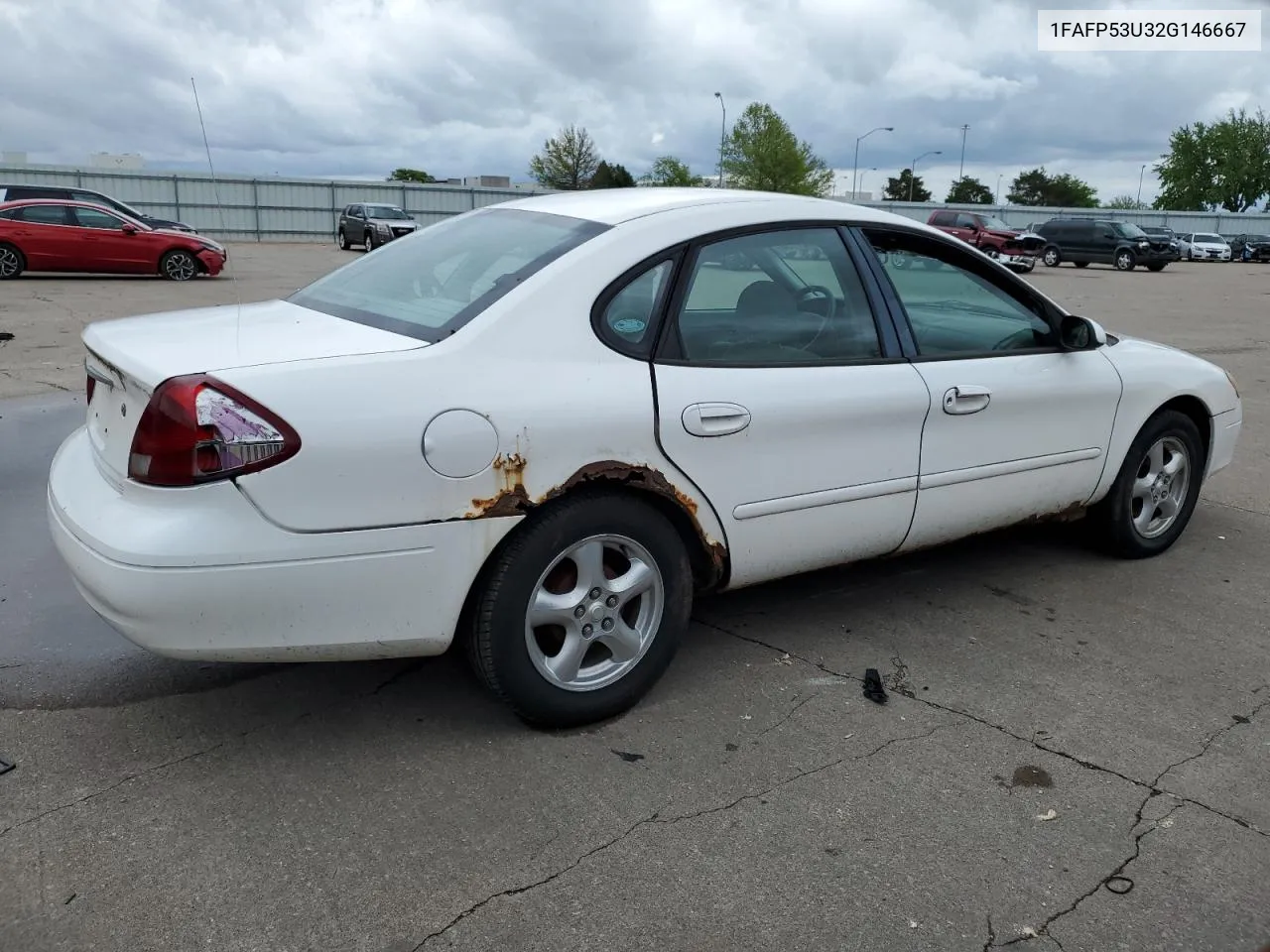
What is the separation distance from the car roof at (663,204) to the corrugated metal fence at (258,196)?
105 ft

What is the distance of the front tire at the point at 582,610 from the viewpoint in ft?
9.91

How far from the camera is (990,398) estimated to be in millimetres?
4023

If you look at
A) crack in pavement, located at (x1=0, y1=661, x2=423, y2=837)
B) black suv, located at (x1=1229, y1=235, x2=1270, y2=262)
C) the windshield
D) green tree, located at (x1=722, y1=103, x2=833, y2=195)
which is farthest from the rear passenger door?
green tree, located at (x1=722, y1=103, x2=833, y2=195)

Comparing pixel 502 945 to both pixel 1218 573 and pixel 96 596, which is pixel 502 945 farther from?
pixel 1218 573

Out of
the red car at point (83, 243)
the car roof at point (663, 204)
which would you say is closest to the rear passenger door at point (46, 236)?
the red car at point (83, 243)

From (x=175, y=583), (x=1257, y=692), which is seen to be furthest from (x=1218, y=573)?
(x=175, y=583)

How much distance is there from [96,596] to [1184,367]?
436 cm

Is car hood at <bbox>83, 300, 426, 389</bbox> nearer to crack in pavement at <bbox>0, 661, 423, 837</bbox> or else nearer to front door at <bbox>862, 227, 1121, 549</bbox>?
crack in pavement at <bbox>0, 661, 423, 837</bbox>

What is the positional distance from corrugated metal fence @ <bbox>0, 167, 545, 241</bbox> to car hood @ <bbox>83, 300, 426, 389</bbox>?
33.6m

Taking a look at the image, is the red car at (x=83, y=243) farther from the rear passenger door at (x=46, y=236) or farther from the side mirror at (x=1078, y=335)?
the side mirror at (x=1078, y=335)

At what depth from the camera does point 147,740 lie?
316 cm

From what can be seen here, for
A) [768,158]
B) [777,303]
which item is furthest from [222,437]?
[768,158]

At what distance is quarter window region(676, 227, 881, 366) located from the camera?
3.45 m

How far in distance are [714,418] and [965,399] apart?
1.14 meters
